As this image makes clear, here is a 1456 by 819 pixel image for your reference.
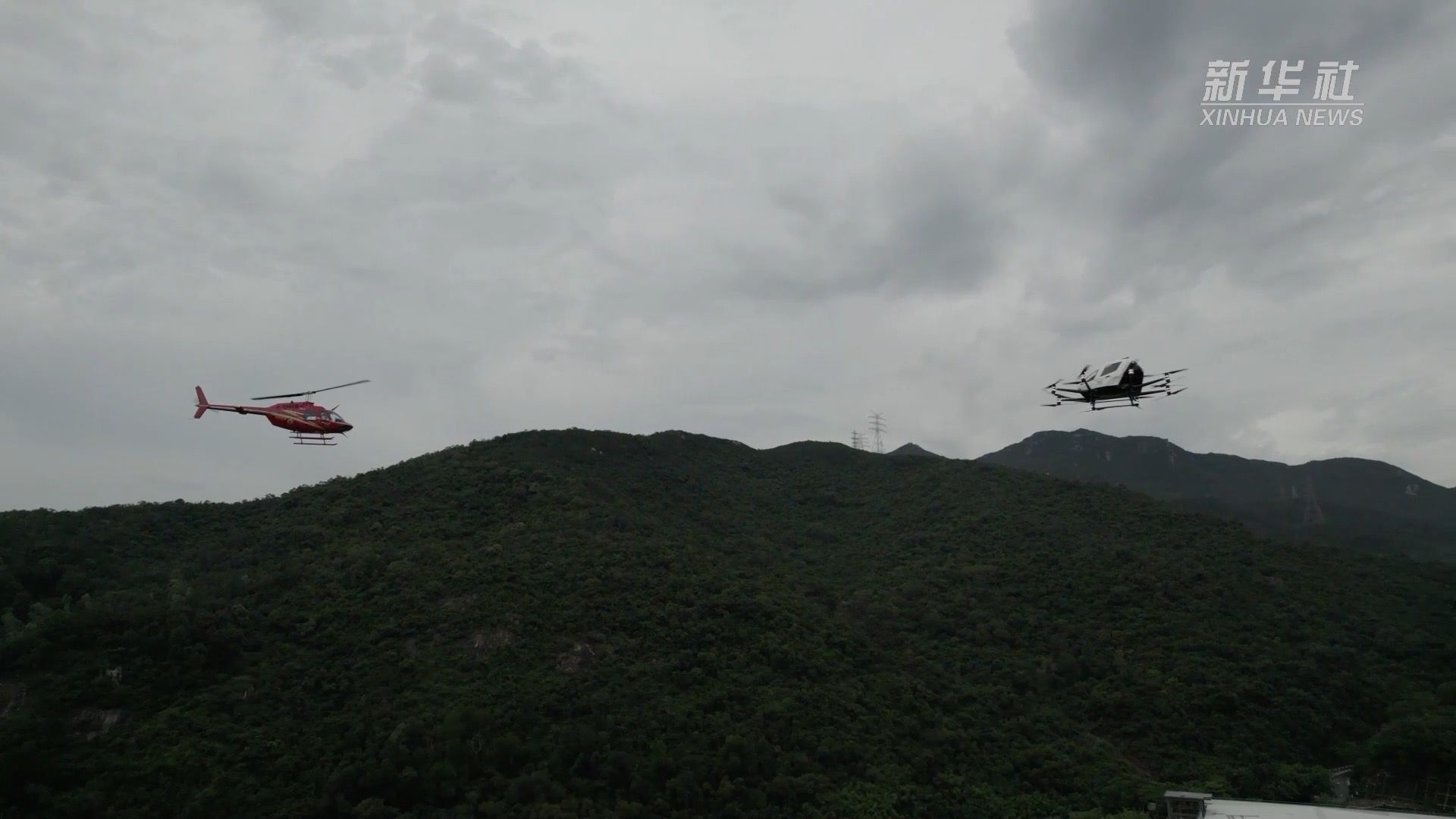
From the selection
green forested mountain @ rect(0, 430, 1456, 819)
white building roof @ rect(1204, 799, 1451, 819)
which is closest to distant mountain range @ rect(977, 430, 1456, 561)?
green forested mountain @ rect(0, 430, 1456, 819)

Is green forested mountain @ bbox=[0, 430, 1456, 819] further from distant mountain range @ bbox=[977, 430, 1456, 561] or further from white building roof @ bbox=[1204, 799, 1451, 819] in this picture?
A: distant mountain range @ bbox=[977, 430, 1456, 561]

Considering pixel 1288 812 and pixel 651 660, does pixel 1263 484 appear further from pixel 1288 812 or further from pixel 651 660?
pixel 651 660

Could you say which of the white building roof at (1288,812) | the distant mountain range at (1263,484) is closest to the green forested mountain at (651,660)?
the white building roof at (1288,812)

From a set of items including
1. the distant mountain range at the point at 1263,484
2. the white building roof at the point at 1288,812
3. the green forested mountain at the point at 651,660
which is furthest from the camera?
the distant mountain range at the point at 1263,484

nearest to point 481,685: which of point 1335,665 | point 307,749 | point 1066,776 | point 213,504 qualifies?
point 307,749

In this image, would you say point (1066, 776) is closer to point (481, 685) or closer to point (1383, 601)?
point (481, 685)

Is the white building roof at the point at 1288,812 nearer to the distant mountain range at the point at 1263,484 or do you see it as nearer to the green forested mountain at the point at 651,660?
the green forested mountain at the point at 651,660

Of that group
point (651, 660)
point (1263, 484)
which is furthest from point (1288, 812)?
point (1263, 484)
